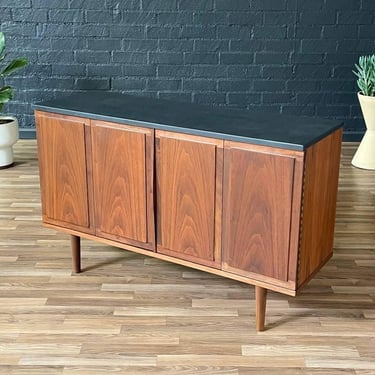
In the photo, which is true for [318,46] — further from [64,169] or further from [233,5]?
[64,169]

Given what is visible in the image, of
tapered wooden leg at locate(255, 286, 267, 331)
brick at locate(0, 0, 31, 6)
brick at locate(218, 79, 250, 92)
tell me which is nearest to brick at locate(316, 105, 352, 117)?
brick at locate(218, 79, 250, 92)

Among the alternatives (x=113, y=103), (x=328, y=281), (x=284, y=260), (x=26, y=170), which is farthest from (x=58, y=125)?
(x=26, y=170)

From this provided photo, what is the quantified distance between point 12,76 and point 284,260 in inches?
124

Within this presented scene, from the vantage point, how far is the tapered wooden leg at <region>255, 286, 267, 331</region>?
2.28 metres

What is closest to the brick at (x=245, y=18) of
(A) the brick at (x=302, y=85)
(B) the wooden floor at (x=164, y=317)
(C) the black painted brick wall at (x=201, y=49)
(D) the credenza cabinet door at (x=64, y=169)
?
(C) the black painted brick wall at (x=201, y=49)

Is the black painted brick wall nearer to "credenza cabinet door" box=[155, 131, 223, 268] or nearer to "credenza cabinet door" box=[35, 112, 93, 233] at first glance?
"credenza cabinet door" box=[35, 112, 93, 233]

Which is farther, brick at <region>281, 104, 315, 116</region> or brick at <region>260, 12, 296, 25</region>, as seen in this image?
brick at <region>281, 104, 315, 116</region>

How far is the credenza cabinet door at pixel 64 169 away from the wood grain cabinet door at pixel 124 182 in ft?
0.19

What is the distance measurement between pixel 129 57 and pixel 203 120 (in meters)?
2.44

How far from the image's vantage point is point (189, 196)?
7.58 feet

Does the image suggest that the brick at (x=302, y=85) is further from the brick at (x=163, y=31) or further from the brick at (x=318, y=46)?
the brick at (x=163, y=31)

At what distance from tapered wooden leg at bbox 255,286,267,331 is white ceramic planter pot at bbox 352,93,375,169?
7.02 feet

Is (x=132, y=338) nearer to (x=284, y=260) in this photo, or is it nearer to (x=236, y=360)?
(x=236, y=360)

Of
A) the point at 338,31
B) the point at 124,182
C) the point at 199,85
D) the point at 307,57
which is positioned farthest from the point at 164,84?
the point at 124,182
